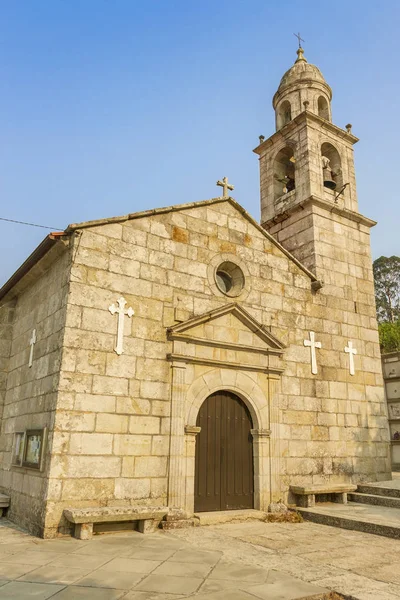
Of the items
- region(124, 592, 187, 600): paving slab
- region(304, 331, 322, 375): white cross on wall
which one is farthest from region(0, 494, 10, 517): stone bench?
region(304, 331, 322, 375): white cross on wall

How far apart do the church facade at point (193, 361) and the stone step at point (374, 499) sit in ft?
1.33

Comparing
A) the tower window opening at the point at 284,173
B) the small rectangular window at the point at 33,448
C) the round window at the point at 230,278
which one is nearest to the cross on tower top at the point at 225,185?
the round window at the point at 230,278

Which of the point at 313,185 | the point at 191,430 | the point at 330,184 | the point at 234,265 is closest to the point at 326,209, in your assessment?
the point at 313,185

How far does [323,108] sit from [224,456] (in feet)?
31.6

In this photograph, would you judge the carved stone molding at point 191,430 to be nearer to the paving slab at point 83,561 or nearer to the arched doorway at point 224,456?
the arched doorway at point 224,456

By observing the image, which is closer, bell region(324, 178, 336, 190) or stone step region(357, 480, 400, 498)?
stone step region(357, 480, 400, 498)

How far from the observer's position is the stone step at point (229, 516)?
7219mm

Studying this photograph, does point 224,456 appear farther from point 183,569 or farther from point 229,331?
point 183,569

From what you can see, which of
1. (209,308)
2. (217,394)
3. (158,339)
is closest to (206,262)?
(209,308)

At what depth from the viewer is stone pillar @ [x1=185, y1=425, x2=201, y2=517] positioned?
7.24m

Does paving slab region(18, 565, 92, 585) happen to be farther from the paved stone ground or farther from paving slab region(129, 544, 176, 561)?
paving slab region(129, 544, 176, 561)

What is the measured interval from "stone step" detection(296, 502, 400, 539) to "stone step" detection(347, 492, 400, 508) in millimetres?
141

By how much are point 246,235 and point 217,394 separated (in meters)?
3.26

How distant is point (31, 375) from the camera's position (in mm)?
7902
